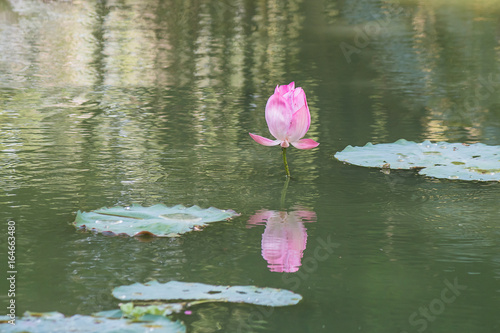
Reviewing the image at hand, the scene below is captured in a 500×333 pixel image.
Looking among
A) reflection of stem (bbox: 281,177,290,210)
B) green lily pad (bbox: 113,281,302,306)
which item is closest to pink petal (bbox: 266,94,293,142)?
reflection of stem (bbox: 281,177,290,210)

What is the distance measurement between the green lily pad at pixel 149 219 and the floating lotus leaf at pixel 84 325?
27.1 inches

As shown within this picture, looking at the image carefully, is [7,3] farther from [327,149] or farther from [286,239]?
[286,239]

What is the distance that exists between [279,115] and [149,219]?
719mm

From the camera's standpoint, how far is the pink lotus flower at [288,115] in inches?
113

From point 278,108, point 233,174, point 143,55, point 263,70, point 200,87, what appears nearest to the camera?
point 278,108

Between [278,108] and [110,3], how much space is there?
966 centimetres

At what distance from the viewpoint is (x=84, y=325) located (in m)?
1.59

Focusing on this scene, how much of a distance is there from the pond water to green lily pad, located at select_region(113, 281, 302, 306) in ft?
0.12

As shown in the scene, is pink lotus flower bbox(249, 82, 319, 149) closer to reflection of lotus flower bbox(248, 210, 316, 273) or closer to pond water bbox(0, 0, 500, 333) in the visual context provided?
pond water bbox(0, 0, 500, 333)

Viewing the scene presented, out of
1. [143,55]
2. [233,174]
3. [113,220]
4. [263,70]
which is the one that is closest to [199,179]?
[233,174]

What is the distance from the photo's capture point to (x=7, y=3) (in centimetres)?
1171

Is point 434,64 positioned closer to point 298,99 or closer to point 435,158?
point 435,158

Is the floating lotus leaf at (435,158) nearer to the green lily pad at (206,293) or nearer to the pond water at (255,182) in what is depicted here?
the pond water at (255,182)

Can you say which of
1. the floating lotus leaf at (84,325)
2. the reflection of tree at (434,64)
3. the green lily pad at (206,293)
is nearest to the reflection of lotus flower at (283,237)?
the green lily pad at (206,293)
